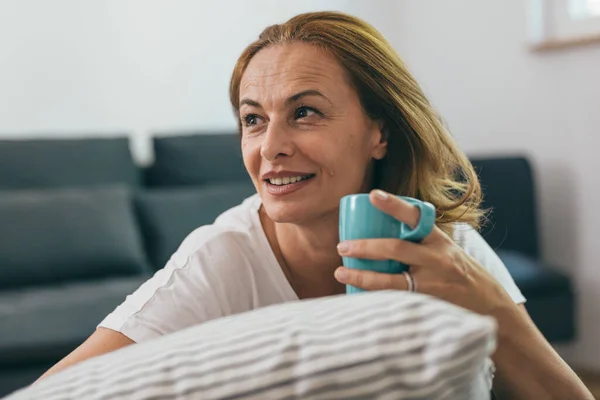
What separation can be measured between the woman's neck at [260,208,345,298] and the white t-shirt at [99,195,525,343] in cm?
3

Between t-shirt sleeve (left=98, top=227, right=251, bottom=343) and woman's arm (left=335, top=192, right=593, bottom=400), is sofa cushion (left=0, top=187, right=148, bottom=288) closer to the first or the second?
t-shirt sleeve (left=98, top=227, right=251, bottom=343)

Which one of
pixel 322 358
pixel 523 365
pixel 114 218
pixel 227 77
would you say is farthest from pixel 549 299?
pixel 322 358

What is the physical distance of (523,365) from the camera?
0.88 metres

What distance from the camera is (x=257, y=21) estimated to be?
142 inches

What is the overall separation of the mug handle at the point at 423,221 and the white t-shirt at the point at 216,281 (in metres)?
0.42

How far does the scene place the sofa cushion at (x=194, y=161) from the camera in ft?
10.4

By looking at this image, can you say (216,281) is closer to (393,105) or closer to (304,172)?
(304,172)

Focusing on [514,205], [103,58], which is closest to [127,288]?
[103,58]

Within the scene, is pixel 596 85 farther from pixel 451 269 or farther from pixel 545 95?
pixel 451 269

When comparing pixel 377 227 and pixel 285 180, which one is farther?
pixel 285 180

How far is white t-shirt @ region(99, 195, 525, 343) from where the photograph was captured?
1045 mm

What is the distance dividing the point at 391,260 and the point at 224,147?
2511 mm

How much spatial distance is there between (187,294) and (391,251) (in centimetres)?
42

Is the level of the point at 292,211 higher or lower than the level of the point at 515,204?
higher
